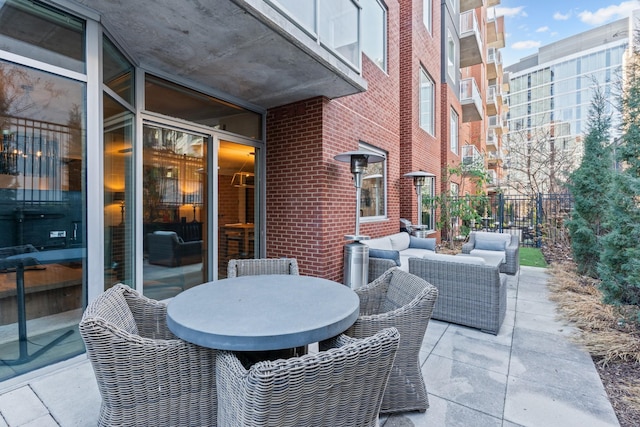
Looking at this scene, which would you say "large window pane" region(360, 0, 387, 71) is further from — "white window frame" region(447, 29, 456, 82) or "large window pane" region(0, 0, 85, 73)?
"white window frame" region(447, 29, 456, 82)

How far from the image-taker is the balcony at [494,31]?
19.3m

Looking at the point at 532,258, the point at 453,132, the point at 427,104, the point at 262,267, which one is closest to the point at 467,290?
the point at 262,267

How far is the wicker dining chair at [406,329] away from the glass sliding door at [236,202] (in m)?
3.14

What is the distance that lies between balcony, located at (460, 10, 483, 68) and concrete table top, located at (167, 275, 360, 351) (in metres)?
14.1

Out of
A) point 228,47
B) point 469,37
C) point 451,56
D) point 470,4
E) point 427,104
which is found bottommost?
point 228,47

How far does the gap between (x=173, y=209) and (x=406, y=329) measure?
335 cm

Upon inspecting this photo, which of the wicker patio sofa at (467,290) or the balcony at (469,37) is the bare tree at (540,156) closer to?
the balcony at (469,37)

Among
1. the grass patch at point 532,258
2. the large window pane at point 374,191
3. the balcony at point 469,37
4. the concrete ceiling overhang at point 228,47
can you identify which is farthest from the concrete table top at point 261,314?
the balcony at point 469,37

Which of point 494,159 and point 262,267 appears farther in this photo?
point 494,159

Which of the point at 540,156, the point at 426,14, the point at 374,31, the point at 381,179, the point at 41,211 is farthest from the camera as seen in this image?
the point at 540,156

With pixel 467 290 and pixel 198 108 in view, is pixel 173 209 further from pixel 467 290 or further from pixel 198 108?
pixel 467 290

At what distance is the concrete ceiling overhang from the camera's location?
2648 mm

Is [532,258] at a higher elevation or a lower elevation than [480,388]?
higher

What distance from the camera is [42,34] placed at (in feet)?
8.40
